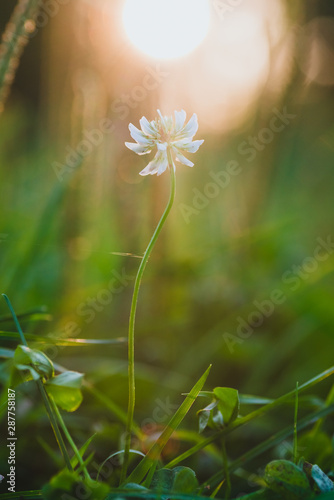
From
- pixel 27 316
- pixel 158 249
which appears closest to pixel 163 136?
pixel 27 316

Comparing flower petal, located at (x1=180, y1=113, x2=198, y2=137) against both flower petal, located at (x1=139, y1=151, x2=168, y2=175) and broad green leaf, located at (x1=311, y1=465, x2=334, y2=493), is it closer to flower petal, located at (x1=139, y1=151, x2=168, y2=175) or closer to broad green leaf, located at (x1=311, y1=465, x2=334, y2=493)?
flower petal, located at (x1=139, y1=151, x2=168, y2=175)

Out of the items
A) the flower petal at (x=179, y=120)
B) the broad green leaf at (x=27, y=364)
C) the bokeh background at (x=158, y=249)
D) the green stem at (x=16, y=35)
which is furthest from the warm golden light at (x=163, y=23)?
the broad green leaf at (x=27, y=364)

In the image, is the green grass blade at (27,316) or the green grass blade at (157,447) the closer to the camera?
the green grass blade at (157,447)

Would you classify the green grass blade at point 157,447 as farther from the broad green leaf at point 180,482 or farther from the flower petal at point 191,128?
the flower petal at point 191,128

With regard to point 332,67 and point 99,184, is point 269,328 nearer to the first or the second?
point 99,184

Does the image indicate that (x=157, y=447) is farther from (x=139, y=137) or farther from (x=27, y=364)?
(x=139, y=137)

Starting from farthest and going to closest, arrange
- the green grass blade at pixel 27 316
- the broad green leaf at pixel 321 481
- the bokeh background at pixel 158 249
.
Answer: the bokeh background at pixel 158 249
the green grass blade at pixel 27 316
the broad green leaf at pixel 321 481

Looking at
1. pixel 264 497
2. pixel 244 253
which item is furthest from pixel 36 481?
pixel 244 253
